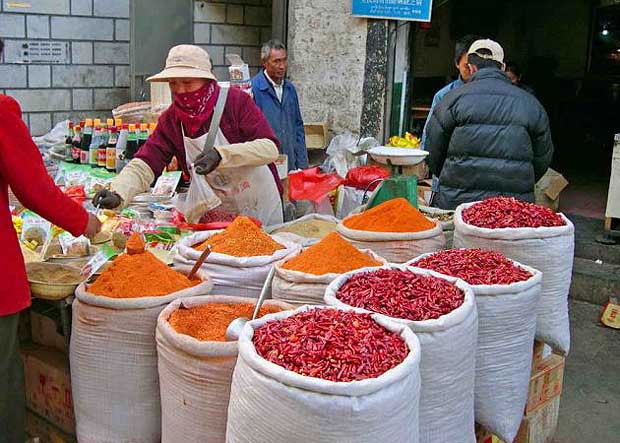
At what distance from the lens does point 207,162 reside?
331 cm

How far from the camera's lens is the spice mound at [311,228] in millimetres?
3638

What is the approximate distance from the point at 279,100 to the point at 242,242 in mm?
3515

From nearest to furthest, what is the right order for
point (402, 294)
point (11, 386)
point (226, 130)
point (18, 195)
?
1. point (402, 294)
2. point (18, 195)
3. point (11, 386)
4. point (226, 130)

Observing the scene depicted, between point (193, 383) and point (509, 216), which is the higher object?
point (509, 216)

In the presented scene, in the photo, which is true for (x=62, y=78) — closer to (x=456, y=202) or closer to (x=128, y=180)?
(x=128, y=180)

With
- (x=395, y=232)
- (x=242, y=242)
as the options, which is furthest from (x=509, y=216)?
(x=242, y=242)

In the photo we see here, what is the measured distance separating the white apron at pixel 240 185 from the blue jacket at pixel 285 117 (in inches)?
91.2

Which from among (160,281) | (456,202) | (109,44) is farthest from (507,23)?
(160,281)

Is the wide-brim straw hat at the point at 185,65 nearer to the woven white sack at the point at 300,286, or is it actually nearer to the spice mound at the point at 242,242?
the spice mound at the point at 242,242

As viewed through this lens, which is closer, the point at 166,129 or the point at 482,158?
the point at 166,129

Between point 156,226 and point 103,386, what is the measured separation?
1.08 meters

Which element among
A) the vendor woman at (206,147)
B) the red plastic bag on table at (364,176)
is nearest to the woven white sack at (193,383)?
the vendor woman at (206,147)

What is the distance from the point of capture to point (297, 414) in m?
1.69

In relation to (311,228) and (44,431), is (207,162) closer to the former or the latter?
(311,228)
